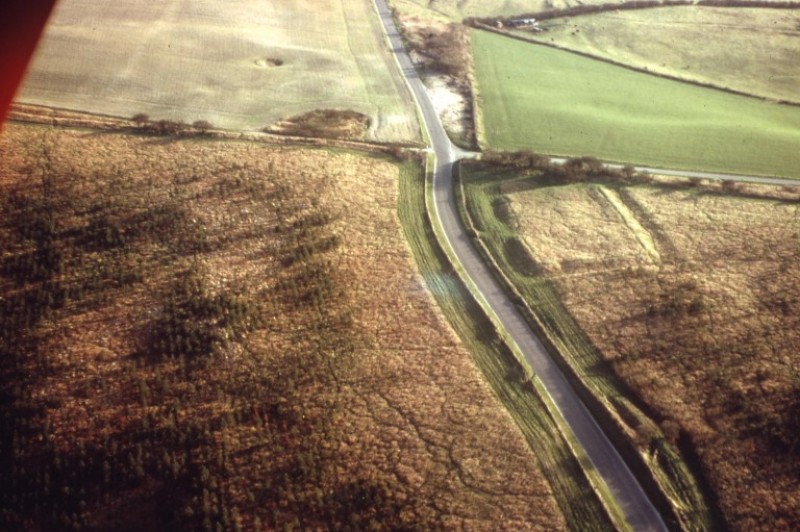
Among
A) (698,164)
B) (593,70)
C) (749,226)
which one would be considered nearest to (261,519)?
(749,226)

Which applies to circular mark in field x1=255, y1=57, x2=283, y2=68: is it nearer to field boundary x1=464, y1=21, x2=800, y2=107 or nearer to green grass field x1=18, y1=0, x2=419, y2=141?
green grass field x1=18, y1=0, x2=419, y2=141

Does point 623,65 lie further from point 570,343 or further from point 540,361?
point 540,361

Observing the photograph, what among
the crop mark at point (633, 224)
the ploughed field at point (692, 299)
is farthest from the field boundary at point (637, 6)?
the crop mark at point (633, 224)

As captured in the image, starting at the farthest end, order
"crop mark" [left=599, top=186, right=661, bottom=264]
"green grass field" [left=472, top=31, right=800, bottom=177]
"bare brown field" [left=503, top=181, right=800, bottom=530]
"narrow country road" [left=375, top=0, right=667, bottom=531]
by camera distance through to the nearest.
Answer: "green grass field" [left=472, top=31, right=800, bottom=177]
"crop mark" [left=599, top=186, right=661, bottom=264]
"bare brown field" [left=503, top=181, right=800, bottom=530]
"narrow country road" [left=375, top=0, right=667, bottom=531]

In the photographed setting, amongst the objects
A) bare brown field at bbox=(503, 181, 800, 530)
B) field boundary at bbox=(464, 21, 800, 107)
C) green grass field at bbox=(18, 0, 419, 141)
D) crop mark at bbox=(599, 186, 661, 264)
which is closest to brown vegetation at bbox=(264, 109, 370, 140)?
green grass field at bbox=(18, 0, 419, 141)

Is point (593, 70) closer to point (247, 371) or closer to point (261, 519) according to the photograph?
point (247, 371)

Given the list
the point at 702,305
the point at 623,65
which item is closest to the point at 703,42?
the point at 623,65
